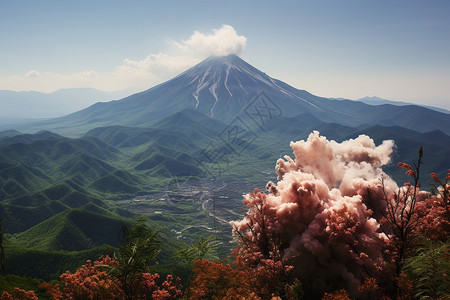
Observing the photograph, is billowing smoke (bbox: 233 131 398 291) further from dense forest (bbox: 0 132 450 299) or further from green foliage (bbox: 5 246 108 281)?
green foliage (bbox: 5 246 108 281)

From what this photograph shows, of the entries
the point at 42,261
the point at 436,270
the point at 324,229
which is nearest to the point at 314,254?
the point at 324,229

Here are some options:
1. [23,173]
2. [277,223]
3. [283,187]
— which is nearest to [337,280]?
[277,223]

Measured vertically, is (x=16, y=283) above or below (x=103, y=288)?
below

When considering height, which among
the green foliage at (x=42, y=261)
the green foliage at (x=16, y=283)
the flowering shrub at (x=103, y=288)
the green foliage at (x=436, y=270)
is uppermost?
the green foliage at (x=436, y=270)

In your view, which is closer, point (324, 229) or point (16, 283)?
point (324, 229)

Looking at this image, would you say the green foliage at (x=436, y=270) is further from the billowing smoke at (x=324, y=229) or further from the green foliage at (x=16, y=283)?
the green foliage at (x=16, y=283)

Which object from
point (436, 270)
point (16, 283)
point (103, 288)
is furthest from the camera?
point (16, 283)

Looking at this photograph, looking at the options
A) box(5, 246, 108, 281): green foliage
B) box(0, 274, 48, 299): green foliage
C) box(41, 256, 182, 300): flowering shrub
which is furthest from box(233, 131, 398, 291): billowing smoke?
box(5, 246, 108, 281): green foliage

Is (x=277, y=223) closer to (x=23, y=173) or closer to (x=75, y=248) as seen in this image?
(x=75, y=248)

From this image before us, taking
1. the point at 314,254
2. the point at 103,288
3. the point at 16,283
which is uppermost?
the point at 314,254

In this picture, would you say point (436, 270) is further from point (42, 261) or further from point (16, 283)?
point (42, 261)

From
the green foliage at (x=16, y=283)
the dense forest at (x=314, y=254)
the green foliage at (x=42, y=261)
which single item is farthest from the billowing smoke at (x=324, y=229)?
the green foliage at (x=42, y=261)
